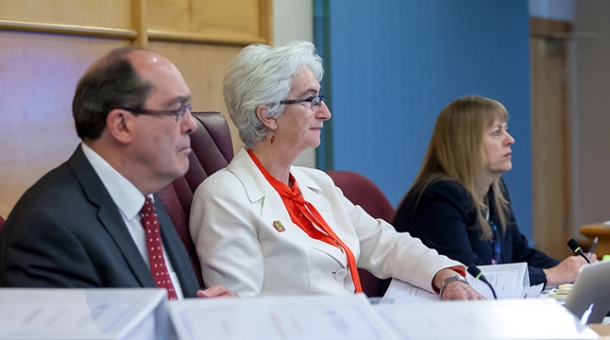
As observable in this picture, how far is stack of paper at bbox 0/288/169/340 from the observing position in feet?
2.88

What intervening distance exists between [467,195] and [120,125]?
1484mm

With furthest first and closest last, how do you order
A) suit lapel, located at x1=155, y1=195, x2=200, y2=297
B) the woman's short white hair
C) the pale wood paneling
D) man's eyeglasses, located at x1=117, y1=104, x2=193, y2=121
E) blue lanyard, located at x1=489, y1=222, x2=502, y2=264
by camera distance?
1. the pale wood paneling
2. blue lanyard, located at x1=489, y1=222, x2=502, y2=264
3. the woman's short white hair
4. suit lapel, located at x1=155, y1=195, x2=200, y2=297
5. man's eyeglasses, located at x1=117, y1=104, x2=193, y2=121

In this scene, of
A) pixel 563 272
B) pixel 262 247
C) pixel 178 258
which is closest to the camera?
pixel 178 258

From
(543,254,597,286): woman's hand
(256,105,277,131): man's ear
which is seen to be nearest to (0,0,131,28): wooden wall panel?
(256,105,277,131): man's ear

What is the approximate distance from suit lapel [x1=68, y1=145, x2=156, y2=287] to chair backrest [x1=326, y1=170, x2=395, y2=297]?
3.76ft

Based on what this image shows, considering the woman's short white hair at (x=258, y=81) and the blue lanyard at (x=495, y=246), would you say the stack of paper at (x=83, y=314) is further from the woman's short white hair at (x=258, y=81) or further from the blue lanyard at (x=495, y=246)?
the blue lanyard at (x=495, y=246)

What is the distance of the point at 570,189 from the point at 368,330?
591cm

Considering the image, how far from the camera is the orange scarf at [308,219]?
2.16 meters

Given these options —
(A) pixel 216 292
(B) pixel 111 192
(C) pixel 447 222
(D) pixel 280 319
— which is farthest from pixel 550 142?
(D) pixel 280 319

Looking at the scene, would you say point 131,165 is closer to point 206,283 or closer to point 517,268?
point 206,283

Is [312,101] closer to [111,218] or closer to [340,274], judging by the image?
[340,274]

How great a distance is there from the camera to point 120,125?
1.56m

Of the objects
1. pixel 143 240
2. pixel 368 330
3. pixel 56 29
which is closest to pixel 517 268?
pixel 143 240

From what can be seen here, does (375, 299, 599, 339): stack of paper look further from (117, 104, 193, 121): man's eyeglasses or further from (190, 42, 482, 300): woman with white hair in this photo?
(190, 42, 482, 300): woman with white hair
